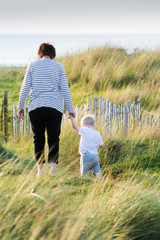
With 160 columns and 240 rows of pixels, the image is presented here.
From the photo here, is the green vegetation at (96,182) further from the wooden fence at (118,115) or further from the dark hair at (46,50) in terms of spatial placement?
the dark hair at (46,50)

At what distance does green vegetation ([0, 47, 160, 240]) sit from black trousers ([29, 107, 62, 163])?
0.28m

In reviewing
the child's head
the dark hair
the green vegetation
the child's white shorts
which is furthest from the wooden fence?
the dark hair

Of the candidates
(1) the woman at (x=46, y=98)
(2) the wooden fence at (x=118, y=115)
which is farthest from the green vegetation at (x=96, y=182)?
(1) the woman at (x=46, y=98)

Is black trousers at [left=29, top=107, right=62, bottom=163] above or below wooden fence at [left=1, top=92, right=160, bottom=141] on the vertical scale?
above

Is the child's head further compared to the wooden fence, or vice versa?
the wooden fence

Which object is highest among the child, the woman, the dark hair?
the dark hair

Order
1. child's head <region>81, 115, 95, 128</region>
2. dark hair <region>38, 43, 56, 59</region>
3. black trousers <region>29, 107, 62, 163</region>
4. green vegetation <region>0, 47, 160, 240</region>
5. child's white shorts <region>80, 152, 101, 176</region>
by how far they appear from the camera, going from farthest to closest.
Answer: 1. child's head <region>81, 115, 95, 128</region>
2. child's white shorts <region>80, 152, 101, 176</region>
3. dark hair <region>38, 43, 56, 59</region>
4. black trousers <region>29, 107, 62, 163</region>
5. green vegetation <region>0, 47, 160, 240</region>

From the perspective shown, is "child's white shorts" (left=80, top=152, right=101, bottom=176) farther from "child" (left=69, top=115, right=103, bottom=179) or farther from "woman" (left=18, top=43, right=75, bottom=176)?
"woman" (left=18, top=43, right=75, bottom=176)

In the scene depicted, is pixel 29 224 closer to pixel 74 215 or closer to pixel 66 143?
pixel 74 215

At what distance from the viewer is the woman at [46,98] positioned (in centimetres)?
420

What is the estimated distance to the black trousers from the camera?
4199mm

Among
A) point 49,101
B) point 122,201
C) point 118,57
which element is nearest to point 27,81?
point 49,101

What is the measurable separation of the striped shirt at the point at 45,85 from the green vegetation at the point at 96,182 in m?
0.78

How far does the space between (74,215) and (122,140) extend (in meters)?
3.99
